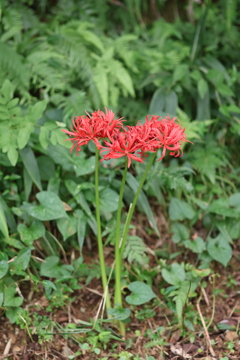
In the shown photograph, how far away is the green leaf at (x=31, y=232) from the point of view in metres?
2.07

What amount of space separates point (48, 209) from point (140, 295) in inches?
28.6

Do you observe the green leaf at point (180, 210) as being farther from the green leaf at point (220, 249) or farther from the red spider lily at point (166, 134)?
the red spider lily at point (166, 134)

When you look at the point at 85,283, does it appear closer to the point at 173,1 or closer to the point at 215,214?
the point at 215,214

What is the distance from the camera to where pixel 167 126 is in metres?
1.52

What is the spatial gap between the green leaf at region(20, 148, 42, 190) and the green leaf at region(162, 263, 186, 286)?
97cm

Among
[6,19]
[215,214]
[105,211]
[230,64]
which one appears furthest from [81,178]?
[230,64]

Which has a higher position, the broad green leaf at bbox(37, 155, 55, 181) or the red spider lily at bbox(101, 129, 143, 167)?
the red spider lily at bbox(101, 129, 143, 167)

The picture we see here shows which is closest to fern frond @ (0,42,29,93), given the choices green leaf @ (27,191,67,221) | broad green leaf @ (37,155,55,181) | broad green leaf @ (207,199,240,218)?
broad green leaf @ (37,155,55,181)

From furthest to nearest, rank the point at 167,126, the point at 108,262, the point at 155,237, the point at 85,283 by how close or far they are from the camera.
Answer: the point at 155,237 < the point at 108,262 < the point at 85,283 < the point at 167,126

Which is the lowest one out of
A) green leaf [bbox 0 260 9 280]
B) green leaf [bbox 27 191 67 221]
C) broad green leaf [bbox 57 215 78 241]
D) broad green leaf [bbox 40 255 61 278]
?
broad green leaf [bbox 40 255 61 278]

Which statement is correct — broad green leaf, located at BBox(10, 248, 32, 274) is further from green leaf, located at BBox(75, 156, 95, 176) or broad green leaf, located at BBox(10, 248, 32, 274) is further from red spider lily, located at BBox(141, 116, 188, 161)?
red spider lily, located at BBox(141, 116, 188, 161)

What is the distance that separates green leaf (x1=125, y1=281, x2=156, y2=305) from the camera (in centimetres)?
192

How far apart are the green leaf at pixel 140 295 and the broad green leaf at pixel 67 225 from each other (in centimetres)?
51

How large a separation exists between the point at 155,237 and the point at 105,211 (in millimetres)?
499
